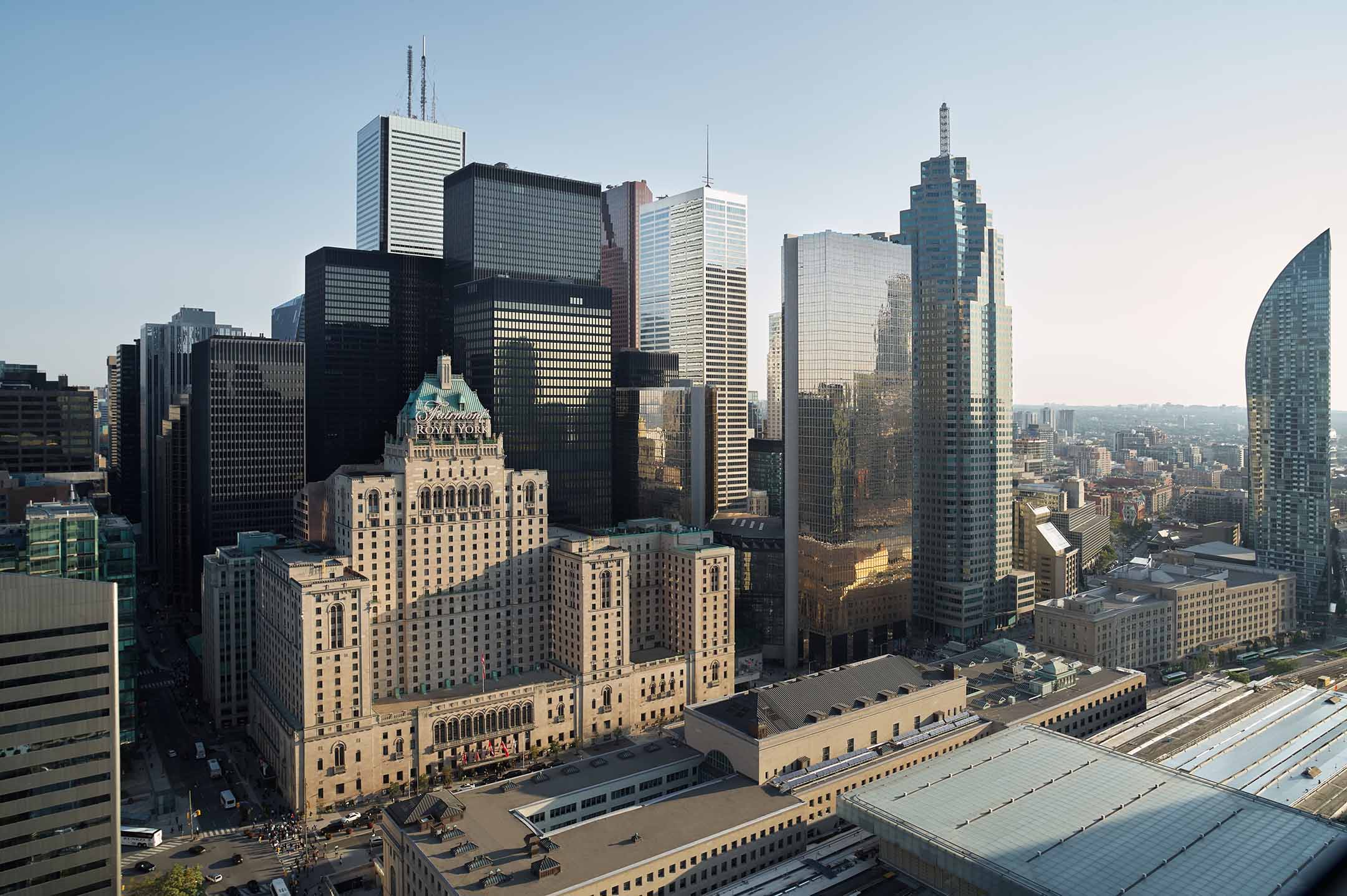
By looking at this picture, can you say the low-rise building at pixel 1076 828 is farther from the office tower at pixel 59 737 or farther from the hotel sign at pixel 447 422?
the hotel sign at pixel 447 422

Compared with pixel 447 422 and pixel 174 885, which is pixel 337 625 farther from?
pixel 174 885

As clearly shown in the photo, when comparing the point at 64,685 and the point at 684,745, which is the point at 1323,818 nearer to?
the point at 684,745

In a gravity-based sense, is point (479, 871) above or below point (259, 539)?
below

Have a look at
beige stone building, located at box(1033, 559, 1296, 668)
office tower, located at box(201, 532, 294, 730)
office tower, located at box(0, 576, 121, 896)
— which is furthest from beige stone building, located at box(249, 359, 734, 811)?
beige stone building, located at box(1033, 559, 1296, 668)

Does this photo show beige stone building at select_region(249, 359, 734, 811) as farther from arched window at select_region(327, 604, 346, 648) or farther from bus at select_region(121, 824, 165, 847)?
bus at select_region(121, 824, 165, 847)

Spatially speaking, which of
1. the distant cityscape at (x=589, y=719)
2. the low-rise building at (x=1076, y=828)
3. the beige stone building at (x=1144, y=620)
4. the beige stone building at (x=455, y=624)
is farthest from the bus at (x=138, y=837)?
the beige stone building at (x=1144, y=620)

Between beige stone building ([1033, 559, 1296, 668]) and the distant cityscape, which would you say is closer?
the distant cityscape

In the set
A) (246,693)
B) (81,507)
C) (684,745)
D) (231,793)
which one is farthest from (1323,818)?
(81,507)
